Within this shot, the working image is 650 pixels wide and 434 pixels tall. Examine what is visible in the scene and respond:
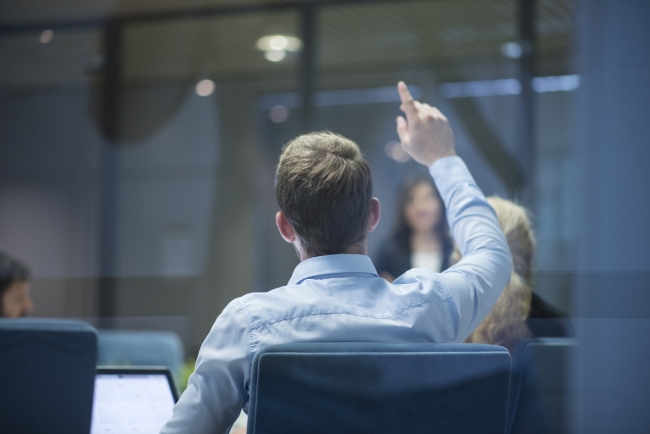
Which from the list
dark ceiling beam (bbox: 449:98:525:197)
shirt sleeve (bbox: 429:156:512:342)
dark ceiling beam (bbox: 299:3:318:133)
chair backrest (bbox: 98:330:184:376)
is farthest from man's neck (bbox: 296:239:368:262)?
dark ceiling beam (bbox: 299:3:318:133)

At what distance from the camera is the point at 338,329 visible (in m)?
1.02

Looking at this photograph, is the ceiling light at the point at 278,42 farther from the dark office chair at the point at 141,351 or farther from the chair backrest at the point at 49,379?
the chair backrest at the point at 49,379

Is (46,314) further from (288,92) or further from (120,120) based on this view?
(288,92)

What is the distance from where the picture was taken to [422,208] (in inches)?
113

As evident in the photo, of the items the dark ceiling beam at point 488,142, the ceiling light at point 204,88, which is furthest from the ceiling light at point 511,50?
the ceiling light at point 204,88

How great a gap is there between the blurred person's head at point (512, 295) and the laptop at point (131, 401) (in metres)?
0.78

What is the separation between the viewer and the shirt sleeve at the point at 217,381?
3.18 ft

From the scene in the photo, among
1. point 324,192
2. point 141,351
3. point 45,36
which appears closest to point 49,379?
point 324,192

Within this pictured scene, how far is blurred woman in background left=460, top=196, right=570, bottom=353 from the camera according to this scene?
1614 mm

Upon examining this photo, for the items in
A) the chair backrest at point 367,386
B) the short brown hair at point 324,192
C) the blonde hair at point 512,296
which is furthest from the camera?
the blonde hair at point 512,296

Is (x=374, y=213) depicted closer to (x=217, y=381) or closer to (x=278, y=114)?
(x=217, y=381)

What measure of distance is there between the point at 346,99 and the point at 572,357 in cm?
278

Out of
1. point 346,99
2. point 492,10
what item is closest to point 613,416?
point 492,10

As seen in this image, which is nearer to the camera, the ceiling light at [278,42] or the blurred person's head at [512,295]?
the blurred person's head at [512,295]
